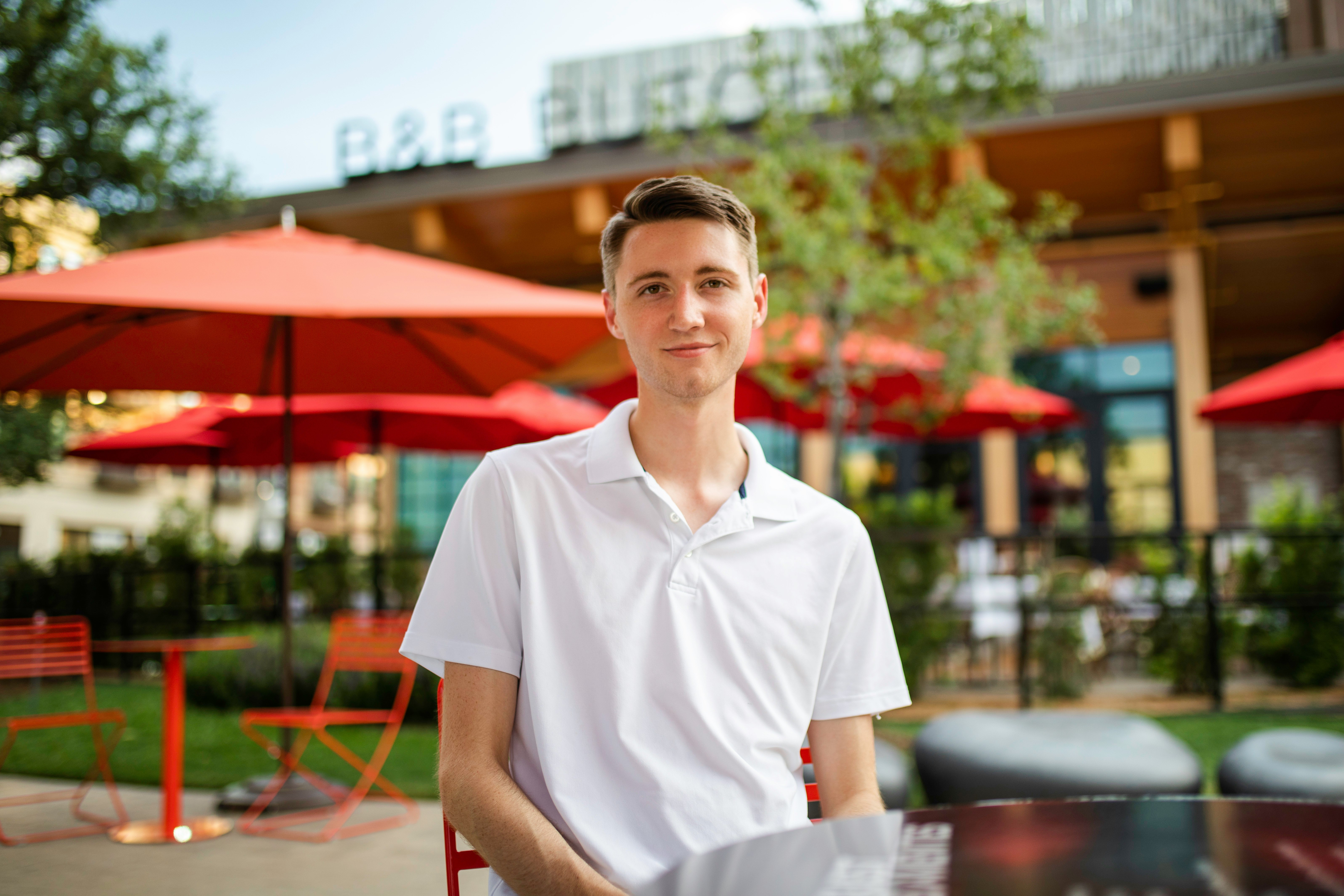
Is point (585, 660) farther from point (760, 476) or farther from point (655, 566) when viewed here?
point (760, 476)

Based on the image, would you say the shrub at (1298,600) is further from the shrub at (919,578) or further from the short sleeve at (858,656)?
the short sleeve at (858,656)

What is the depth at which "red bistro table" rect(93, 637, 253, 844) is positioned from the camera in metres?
4.43

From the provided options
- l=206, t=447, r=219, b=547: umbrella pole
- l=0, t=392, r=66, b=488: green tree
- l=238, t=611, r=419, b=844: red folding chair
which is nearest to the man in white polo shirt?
l=238, t=611, r=419, b=844: red folding chair

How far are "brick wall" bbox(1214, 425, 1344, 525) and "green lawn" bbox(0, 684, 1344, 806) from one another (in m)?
10.9

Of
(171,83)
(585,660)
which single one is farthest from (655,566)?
(171,83)

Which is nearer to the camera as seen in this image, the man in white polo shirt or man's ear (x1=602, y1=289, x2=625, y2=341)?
the man in white polo shirt

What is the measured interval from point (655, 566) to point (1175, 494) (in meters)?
12.9

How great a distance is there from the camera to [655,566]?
1.66 metres

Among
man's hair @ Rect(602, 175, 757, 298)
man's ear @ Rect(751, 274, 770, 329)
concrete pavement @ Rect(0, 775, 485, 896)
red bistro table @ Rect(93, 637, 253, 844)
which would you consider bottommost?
concrete pavement @ Rect(0, 775, 485, 896)

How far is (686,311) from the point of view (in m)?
1.71

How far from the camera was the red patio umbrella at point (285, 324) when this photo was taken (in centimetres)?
420

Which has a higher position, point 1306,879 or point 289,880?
point 1306,879

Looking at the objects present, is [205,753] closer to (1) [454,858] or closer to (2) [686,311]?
(1) [454,858]

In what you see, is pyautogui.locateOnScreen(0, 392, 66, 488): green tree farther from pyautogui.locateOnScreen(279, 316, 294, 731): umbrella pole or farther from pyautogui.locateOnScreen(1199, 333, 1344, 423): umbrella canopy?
pyautogui.locateOnScreen(1199, 333, 1344, 423): umbrella canopy
